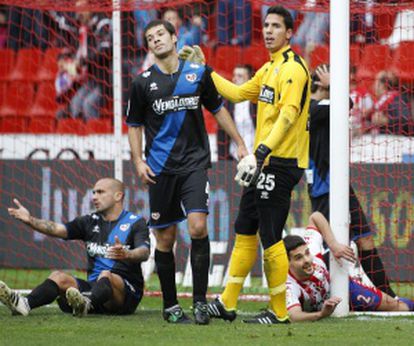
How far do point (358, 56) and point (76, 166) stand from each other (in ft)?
11.4

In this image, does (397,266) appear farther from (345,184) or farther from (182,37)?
(182,37)

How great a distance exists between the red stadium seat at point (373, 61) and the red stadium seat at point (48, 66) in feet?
16.6

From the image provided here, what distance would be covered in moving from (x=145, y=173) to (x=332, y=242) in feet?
5.39

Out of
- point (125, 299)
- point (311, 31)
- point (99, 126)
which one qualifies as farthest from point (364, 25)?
point (99, 126)

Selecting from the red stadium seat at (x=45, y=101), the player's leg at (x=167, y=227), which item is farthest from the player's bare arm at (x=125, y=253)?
the red stadium seat at (x=45, y=101)

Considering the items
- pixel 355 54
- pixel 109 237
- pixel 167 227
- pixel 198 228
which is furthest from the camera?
pixel 355 54

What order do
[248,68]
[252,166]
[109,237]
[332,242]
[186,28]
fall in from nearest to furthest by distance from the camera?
[252,166]
[332,242]
[109,237]
[248,68]
[186,28]

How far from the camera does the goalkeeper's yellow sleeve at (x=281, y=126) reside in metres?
7.34

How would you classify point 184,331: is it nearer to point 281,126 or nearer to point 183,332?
point 183,332

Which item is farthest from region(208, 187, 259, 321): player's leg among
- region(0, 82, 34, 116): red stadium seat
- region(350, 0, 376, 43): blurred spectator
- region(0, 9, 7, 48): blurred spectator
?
region(0, 9, 7, 48): blurred spectator

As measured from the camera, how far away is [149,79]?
7797 mm

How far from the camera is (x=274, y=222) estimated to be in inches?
300

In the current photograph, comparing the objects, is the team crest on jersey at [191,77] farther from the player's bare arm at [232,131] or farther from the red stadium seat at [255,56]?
the red stadium seat at [255,56]

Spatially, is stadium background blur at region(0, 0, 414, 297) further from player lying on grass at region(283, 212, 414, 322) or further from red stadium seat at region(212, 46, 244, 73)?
player lying on grass at region(283, 212, 414, 322)
